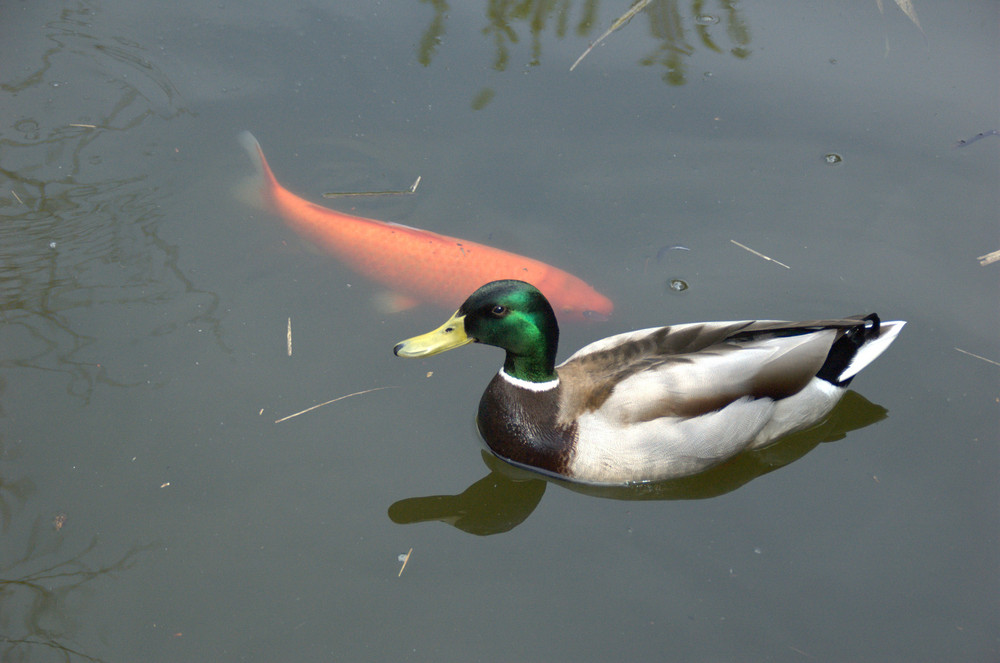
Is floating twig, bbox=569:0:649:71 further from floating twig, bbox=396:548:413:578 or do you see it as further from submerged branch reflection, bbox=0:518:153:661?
submerged branch reflection, bbox=0:518:153:661

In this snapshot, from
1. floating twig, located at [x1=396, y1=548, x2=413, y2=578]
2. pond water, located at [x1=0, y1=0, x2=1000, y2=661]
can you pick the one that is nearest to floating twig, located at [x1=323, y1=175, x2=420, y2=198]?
pond water, located at [x1=0, y1=0, x2=1000, y2=661]

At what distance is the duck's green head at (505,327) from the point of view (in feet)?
11.4

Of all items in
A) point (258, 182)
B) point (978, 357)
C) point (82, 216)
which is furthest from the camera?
point (258, 182)

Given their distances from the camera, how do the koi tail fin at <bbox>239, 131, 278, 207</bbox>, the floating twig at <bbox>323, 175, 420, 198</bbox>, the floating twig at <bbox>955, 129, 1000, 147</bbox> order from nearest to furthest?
the koi tail fin at <bbox>239, 131, 278, 207</bbox> → the floating twig at <bbox>323, 175, 420, 198</bbox> → the floating twig at <bbox>955, 129, 1000, 147</bbox>

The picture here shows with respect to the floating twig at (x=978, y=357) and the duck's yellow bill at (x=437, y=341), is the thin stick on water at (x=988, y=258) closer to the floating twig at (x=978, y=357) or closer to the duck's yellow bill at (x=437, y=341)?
the floating twig at (x=978, y=357)

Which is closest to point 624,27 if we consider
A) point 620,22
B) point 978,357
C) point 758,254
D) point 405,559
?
point 620,22

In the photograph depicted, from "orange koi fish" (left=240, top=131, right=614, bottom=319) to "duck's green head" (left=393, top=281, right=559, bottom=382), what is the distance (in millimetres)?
864

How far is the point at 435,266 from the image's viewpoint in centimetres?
450

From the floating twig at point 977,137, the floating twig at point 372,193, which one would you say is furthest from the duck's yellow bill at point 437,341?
the floating twig at point 977,137

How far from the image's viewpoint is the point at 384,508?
360 centimetres

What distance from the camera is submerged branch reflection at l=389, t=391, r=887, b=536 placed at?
143 inches

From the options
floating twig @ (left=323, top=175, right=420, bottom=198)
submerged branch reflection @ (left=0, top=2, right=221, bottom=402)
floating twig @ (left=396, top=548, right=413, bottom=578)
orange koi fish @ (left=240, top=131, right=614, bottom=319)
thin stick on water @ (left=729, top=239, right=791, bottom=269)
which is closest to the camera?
floating twig @ (left=396, top=548, right=413, bottom=578)

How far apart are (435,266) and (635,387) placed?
148cm

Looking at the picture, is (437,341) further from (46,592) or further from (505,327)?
(46,592)
